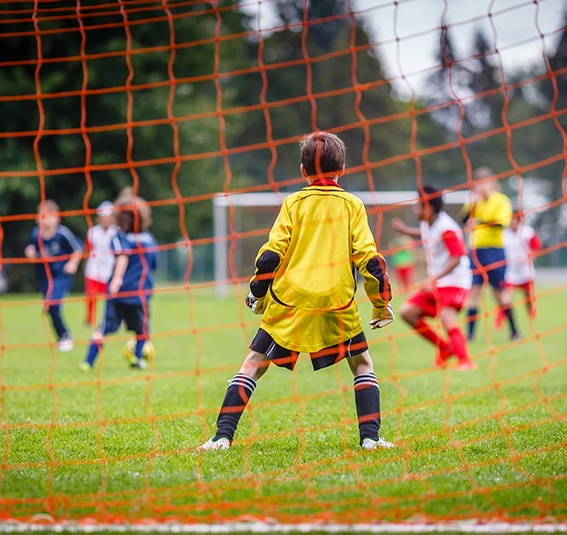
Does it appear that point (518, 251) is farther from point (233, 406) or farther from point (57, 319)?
point (233, 406)

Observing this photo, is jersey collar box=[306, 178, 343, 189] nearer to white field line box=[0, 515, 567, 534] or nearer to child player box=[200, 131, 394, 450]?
child player box=[200, 131, 394, 450]

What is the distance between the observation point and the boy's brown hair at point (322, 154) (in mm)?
3389

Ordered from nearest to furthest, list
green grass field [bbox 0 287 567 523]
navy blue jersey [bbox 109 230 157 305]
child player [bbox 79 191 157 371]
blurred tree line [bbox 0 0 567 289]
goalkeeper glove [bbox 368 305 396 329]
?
green grass field [bbox 0 287 567 523], goalkeeper glove [bbox 368 305 396 329], child player [bbox 79 191 157 371], navy blue jersey [bbox 109 230 157 305], blurred tree line [bbox 0 0 567 289]

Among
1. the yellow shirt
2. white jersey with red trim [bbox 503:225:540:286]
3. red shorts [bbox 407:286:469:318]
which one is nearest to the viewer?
red shorts [bbox 407:286:469:318]

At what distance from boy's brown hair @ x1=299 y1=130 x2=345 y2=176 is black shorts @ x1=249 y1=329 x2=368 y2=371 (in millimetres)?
832

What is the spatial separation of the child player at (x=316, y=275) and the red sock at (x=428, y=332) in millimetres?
2518

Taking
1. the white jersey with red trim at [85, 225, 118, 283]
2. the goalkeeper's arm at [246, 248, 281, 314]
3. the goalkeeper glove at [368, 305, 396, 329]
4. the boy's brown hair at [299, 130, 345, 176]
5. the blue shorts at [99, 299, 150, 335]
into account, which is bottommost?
the goalkeeper glove at [368, 305, 396, 329]

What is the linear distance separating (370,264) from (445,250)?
116 inches

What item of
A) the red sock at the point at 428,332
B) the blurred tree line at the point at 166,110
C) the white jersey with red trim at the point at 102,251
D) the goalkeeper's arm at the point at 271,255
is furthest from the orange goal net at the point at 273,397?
the blurred tree line at the point at 166,110

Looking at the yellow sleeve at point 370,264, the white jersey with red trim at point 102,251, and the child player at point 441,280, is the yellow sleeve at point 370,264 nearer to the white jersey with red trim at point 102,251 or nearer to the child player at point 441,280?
the child player at point 441,280

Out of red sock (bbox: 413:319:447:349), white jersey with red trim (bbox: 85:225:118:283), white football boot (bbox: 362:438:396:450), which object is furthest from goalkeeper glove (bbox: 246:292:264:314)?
white jersey with red trim (bbox: 85:225:118:283)

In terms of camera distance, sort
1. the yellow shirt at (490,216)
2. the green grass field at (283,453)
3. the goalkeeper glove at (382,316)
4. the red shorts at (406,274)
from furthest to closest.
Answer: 1. the red shorts at (406,274)
2. the yellow shirt at (490,216)
3. the goalkeeper glove at (382,316)
4. the green grass field at (283,453)

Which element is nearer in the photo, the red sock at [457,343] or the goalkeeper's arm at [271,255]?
the goalkeeper's arm at [271,255]

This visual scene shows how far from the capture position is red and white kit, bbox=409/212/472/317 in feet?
19.2
